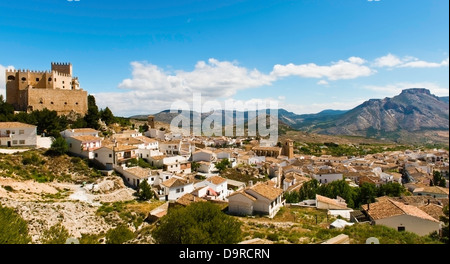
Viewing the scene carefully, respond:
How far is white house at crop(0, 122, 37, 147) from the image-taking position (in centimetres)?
1628

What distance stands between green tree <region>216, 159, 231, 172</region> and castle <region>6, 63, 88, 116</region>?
1240cm

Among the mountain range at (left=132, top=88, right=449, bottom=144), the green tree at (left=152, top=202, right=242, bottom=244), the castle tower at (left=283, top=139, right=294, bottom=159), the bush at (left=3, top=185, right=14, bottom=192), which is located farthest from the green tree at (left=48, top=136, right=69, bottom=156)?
the castle tower at (left=283, top=139, right=294, bottom=159)

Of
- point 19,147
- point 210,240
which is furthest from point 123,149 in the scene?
point 210,240

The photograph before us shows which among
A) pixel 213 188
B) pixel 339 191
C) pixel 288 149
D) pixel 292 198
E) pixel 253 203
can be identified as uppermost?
pixel 288 149

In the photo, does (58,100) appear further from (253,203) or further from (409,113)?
(409,113)

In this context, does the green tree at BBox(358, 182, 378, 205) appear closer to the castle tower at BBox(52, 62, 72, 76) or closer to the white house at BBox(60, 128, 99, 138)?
the white house at BBox(60, 128, 99, 138)

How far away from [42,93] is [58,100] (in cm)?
118

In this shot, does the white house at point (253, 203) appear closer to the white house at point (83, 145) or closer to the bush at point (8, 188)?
the bush at point (8, 188)

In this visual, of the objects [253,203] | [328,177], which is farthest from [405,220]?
[328,177]

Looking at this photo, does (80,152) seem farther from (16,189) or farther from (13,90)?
(13,90)

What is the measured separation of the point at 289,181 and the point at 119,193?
504 inches

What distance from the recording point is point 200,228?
4.20 metres

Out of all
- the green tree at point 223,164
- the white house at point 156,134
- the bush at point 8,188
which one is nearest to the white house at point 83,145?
the bush at point 8,188
